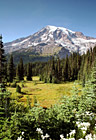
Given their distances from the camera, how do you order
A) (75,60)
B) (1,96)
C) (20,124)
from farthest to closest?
(75,60) → (1,96) → (20,124)

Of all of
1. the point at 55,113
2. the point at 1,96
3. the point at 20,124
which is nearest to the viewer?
the point at 20,124

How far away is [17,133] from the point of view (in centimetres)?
498

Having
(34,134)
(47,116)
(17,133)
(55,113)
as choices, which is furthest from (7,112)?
(55,113)

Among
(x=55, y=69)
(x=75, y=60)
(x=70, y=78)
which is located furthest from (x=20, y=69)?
(x=75, y=60)

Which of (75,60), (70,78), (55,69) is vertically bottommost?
(70,78)

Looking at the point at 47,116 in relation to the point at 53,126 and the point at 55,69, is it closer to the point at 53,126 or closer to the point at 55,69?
the point at 53,126

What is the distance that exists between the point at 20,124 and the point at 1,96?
6.00 ft

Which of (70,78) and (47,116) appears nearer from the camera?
(47,116)

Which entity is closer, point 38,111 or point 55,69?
point 38,111

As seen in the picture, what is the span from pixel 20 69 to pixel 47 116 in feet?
236

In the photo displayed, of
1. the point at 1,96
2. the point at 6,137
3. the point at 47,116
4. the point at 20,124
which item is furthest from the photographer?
the point at 47,116

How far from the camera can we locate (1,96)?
236 inches

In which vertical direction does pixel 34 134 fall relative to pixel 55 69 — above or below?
below

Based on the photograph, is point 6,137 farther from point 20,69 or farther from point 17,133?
point 20,69
